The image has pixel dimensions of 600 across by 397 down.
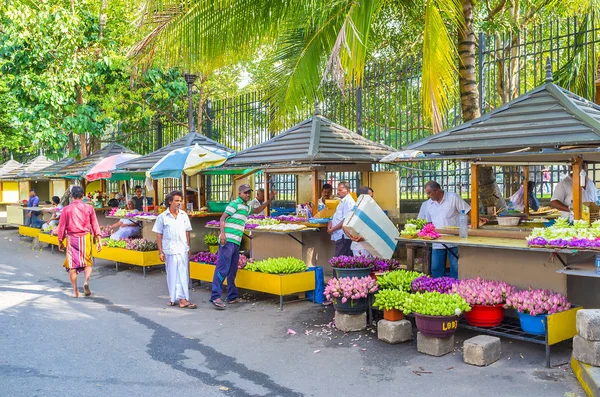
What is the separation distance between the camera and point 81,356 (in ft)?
23.7

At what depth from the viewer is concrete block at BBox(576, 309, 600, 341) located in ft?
19.1

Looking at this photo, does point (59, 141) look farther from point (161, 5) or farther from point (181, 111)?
point (161, 5)

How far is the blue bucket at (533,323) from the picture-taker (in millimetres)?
6719

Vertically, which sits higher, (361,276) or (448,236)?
(448,236)

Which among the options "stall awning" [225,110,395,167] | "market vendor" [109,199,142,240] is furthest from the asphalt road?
"market vendor" [109,199,142,240]

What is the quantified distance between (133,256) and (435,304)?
8.50 metres

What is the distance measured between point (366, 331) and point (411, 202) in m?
6.15

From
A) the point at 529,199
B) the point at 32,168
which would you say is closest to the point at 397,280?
the point at 529,199

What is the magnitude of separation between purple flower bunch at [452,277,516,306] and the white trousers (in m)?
4.47

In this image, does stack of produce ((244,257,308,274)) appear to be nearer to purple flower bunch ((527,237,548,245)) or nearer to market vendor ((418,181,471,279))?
market vendor ((418,181,471,279))

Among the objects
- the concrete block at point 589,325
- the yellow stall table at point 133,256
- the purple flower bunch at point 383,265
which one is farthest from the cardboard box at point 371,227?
the yellow stall table at point 133,256

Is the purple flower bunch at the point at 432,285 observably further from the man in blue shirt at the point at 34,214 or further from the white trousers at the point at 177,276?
the man in blue shirt at the point at 34,214

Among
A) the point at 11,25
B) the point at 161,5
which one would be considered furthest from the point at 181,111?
the point at 161,5

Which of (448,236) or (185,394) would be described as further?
(448,236)
